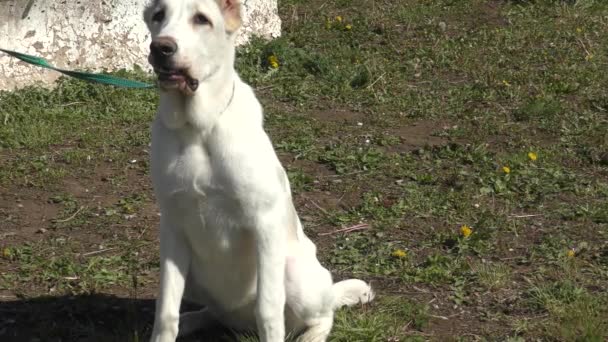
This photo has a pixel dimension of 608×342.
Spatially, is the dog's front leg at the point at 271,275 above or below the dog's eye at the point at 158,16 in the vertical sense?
below

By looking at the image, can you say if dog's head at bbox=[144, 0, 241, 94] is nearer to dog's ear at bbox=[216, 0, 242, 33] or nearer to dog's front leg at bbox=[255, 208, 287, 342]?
dog's ear at bbox=[216, 0, 242, 33]

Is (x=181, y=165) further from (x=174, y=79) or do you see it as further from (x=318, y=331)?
(x=318, y=331)

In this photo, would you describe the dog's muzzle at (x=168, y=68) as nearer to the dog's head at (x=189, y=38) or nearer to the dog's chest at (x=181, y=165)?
the dog's head at (x=189, y=38)

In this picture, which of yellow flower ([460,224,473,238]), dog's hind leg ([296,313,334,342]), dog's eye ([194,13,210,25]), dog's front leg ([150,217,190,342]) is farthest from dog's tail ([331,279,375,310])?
dog's eye ([194,13,210,25])

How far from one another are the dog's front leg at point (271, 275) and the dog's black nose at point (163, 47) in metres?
0.72

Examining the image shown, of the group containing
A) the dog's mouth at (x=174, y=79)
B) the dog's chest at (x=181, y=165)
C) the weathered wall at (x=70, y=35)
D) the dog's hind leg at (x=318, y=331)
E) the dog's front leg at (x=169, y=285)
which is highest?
the dog's mouth at (x=174, y=79)

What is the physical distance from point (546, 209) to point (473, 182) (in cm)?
54

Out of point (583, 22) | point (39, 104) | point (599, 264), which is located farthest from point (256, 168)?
point (583, 22)

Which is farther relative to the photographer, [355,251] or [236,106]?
[355,251]

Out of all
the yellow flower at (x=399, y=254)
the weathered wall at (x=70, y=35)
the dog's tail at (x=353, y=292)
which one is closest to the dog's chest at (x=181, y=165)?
the dog's tail at (x=353, y=292)

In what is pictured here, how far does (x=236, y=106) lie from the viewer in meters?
3.91

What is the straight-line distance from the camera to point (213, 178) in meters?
3.79

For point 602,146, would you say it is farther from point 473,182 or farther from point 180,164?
point 180,164

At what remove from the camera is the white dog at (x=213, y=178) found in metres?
3.76
